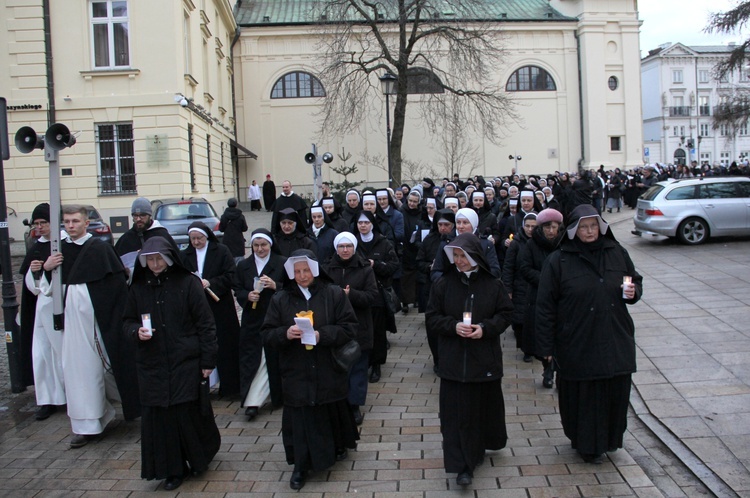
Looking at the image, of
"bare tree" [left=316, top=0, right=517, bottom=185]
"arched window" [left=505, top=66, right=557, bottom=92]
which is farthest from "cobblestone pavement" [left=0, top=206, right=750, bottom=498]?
"arched window" [left=505, top=66, right=557, bottom=92]

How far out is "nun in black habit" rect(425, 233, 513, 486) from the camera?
5141 millimetres

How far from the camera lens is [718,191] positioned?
1661 centimetres

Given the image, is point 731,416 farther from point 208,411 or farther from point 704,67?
point 704,67

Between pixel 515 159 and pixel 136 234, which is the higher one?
pixel 515 159

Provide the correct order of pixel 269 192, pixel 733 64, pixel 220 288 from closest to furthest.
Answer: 1. pixel 220 288
2. pixel 733 64
3. pixel 269 192

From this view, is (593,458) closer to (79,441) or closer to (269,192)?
(79,441)

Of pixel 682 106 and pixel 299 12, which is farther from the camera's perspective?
pixel 682 106

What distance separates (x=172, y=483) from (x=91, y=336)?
183 centimetres

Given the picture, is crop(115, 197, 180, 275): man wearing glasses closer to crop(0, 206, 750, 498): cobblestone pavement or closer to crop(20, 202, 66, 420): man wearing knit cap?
crop(20, 202, 66, 420): man wearing knit cap

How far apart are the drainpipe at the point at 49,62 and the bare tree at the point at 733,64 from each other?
67.0 feet

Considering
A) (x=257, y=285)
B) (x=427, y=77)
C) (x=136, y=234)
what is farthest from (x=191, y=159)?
(x=257, y=285)

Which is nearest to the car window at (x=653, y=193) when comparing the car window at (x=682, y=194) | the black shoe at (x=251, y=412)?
the car window at (x=682, y=194)

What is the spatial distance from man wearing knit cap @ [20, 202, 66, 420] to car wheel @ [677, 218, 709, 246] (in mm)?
14311

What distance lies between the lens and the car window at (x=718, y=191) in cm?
1656
